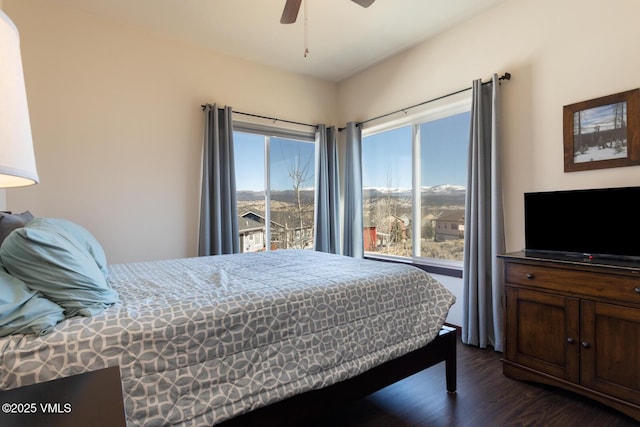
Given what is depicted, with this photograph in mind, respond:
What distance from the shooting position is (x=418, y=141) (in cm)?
361

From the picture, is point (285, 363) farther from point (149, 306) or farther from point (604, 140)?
point (604, 140)

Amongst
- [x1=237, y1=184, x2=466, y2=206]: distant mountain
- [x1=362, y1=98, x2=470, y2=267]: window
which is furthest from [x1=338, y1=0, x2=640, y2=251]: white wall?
[x1=237, y1=184, x2=466, y2=206]: distant mountain

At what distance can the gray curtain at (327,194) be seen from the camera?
424cm

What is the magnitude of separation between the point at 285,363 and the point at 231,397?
0.86 ft

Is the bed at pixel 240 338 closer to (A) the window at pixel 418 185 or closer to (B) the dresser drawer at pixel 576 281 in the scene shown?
(B) the dresser drawer at pixel 576 281

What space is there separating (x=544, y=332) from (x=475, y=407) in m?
0.67

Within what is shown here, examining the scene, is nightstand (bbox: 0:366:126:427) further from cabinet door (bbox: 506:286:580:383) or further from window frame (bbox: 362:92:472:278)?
window frame (bbox: 362:92:472:278)

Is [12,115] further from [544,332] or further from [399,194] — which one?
[399,194]

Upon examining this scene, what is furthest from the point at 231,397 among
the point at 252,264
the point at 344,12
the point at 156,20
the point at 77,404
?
the point at 156,20

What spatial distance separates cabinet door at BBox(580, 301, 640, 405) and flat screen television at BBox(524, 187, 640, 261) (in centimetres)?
37

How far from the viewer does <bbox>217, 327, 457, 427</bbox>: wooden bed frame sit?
4.52 ft

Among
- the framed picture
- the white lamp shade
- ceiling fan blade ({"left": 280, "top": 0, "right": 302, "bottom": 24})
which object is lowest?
the white lamp shade

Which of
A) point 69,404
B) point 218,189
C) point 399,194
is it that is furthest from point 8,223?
point 399,194

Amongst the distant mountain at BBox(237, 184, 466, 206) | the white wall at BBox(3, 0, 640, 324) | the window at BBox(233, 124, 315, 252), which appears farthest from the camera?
the window at BBox(233, 124, 315, 252)
